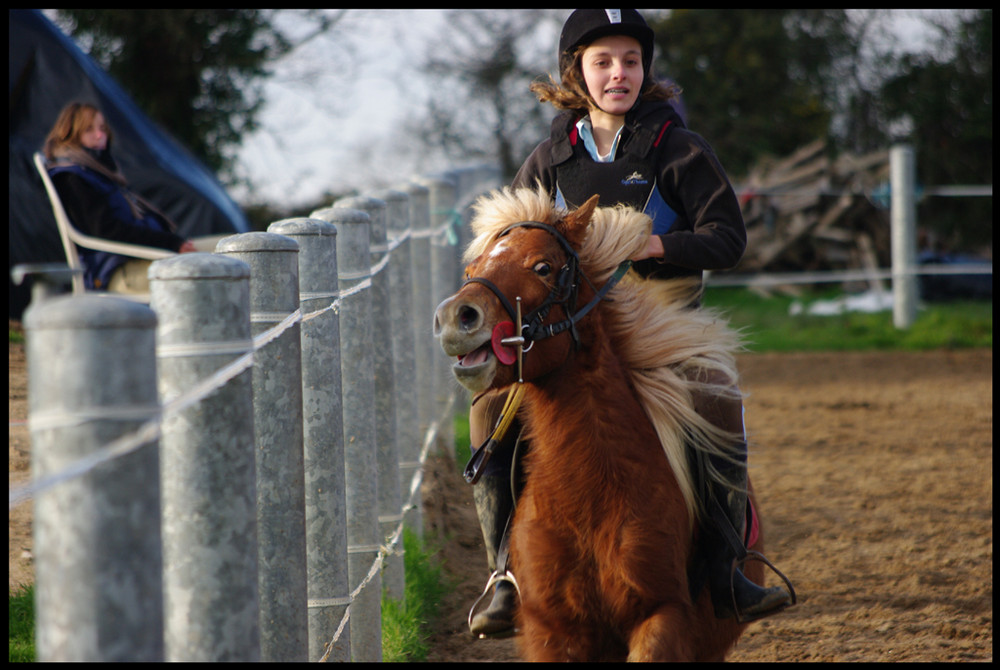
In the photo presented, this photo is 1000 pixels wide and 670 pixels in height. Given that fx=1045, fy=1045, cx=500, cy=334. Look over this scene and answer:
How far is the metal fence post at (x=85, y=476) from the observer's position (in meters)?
1.40

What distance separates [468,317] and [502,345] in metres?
0.13

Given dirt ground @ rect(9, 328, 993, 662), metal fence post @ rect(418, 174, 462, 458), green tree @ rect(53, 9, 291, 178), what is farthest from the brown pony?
green tree @ rect(53, 9, 291, 178)

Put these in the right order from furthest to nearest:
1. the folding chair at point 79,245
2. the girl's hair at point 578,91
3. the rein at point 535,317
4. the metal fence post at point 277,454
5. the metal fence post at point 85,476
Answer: the folding chair at point 79,245
the girl's hair at point 578,91
the rein at point 535,317
the metal fence post at point 277,454
the metal fence post at point 85,476

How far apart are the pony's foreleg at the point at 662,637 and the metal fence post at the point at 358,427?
1.08 meters

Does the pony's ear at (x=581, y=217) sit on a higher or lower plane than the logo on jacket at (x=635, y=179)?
lower

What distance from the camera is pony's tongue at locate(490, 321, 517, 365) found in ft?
8.55

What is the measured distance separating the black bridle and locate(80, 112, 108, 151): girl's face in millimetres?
4803

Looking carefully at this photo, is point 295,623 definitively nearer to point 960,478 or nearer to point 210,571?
point 210,571

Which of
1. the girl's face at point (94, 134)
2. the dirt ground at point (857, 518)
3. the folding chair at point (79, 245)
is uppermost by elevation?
the girl's face at point (94, 134)

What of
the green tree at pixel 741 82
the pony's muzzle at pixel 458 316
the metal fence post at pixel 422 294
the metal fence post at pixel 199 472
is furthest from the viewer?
the green tree at pixel 741 82

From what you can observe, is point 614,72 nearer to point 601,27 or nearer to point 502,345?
point 601,27

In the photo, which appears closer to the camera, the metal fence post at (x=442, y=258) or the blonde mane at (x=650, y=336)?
the blonde mane at (x=650, y=336)

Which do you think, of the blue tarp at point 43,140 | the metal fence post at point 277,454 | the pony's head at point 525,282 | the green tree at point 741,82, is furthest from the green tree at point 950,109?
the metal fence post at point 277,454

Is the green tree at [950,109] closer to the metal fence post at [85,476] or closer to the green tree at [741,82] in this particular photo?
the green tree at [741,82]
